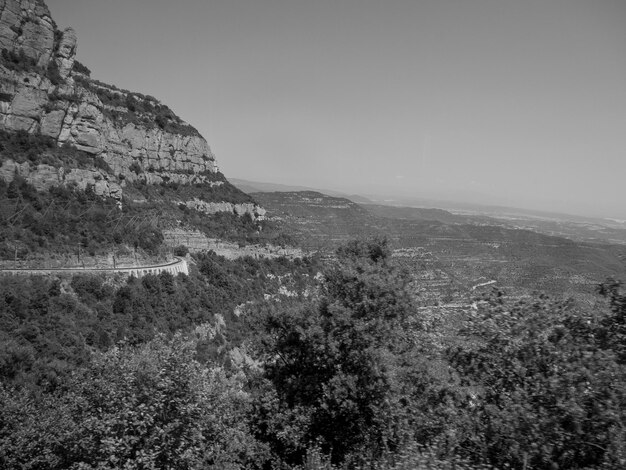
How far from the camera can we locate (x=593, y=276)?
220ft

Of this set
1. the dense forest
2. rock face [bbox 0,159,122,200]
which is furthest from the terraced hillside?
the dense forest

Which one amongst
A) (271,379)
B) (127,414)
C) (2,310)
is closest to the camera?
(127,414)

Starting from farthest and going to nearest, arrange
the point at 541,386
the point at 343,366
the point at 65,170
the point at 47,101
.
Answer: the point at 47,101 → the point at 65,170 → the point at 343,366 → the point at 541,386

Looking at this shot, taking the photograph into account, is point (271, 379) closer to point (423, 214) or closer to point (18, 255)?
point (18, 255)

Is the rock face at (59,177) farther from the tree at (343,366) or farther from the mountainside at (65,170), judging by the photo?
the tree at (343,366)

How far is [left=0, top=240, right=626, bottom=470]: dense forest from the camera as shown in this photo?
7.19m

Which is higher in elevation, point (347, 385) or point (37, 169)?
point (37, 169)

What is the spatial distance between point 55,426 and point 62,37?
4943 centimetres

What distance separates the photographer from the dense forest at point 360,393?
7191 millimetres

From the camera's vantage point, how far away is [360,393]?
1267cm

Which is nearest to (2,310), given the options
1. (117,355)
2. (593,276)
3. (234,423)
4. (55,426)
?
(55,426)

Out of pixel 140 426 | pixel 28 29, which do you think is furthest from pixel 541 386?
pixel 28 29

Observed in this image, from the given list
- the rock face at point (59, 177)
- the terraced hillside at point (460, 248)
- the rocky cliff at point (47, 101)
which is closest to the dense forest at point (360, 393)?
the rock face at point (59, 177)

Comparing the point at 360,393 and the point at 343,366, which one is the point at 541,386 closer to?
the point at 360,393
